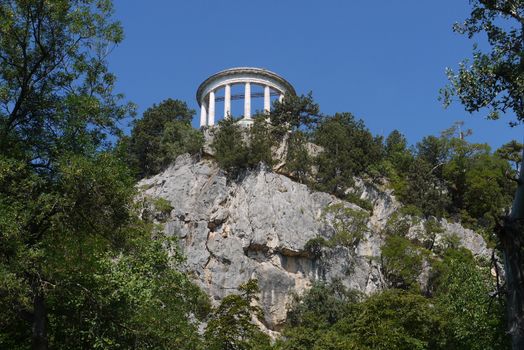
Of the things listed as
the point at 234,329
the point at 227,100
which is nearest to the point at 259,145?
the point at 227,100

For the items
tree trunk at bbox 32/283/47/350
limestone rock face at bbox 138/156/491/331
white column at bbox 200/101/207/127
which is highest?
white column at bbox 200/101/207/127

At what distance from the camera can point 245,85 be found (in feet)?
152

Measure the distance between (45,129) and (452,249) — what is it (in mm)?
29235

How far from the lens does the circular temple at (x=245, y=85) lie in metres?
45.9

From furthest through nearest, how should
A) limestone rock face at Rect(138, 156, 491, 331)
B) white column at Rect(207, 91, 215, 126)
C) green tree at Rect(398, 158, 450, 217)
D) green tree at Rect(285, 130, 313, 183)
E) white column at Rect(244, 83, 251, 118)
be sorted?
white column at Rect(207, 91, 215, 126) → white column at Rect(244, 83, 251, 118) → green tree at Rect(285, 130, 313, 183) → green tree at Rect(398, 158, 450, 217) → limestone rock face at Rect(138, 156, 491, 331)

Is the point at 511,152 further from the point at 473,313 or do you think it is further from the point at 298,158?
the point at 473,313

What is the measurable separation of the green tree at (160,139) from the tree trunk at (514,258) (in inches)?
1373

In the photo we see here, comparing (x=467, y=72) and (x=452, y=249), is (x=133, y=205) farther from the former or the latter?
(x=452, y=249)

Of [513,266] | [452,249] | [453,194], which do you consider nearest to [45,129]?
[513,266]

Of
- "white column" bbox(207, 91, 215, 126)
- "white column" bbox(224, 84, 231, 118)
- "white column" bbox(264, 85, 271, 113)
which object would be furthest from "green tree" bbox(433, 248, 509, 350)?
"white column" bbox(207, 91, 215, 126)

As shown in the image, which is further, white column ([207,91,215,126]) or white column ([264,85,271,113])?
white column ([207,91,215,126])

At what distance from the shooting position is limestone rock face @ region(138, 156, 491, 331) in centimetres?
3494

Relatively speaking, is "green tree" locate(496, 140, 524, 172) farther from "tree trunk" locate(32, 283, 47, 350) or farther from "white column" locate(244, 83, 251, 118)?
"tree trunk" locate(32, 283, 47, 350)

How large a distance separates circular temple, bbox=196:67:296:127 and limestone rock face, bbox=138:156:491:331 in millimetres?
5540
